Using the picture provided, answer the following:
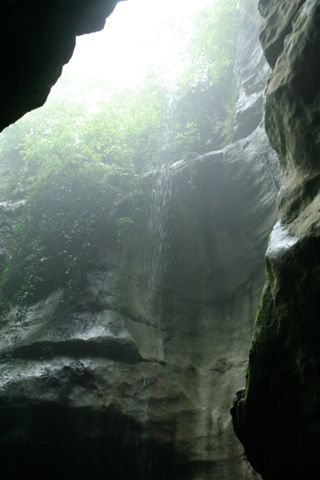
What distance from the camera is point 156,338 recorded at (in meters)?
8.82

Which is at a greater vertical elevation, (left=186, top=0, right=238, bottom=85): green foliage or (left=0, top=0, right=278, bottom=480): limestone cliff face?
(left=186, top=0, right=238, bottom=85): green foliage

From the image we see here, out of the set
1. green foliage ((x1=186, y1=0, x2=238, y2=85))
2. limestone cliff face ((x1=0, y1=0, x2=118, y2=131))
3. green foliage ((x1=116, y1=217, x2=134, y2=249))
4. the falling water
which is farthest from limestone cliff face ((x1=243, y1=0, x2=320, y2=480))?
green foliage ((x1=186, y1=0, x2=238, y2=85))

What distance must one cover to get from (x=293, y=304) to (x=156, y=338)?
4.38 metres

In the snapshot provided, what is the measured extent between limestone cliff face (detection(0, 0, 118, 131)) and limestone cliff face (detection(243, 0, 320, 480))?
2.51 m

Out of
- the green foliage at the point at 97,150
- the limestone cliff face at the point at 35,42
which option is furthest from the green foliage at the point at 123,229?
the limestone cliff face at the point at 35,42

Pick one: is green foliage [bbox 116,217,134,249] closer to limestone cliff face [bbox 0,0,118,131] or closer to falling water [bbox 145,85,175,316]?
falling water [bbox 145,85,175,316]

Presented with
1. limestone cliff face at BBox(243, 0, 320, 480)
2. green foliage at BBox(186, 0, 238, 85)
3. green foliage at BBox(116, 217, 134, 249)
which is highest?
green foliage at BBox(186, 0, 238, 85)

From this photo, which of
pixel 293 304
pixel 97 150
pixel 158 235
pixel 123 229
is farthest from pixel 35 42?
pixel 97 150

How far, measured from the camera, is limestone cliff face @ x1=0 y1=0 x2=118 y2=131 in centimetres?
439

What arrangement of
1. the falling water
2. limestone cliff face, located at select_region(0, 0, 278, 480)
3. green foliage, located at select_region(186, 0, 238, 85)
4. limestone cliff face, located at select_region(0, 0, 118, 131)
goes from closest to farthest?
limestone cliff face, located at select_region(0, 0, 118, 131) < limestone cliff face, located at select_region(0, 0, 278, 480) < the falling water < green foliage, located at select_region(186, 0, 238, 85)

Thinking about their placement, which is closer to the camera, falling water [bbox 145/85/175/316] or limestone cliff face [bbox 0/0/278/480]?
limestone cliff face [bbox 0/0/278/480]

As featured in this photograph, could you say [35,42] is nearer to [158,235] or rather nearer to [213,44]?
[158,235]

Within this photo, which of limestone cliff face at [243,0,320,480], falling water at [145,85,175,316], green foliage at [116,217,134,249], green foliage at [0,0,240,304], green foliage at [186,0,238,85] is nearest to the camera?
limestone cliff face at [243,0,320,480]

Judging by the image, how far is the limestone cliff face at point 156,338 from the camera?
7.18 m
